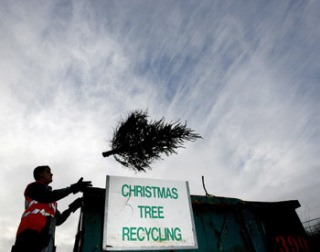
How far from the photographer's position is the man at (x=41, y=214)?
2.59 metres

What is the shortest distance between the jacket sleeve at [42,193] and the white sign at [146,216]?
0.68 meters

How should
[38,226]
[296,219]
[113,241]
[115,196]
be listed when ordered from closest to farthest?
[38,226] → [113,241] → [115,196] → [296,219]

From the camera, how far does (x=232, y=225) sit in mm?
4359

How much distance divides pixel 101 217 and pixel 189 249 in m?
1.52

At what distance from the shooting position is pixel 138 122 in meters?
3.84

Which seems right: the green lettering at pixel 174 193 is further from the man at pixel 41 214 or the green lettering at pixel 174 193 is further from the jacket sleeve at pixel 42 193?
the jacket sleeve at pixel 42 193

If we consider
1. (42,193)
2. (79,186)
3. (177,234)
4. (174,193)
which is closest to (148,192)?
(174,193)

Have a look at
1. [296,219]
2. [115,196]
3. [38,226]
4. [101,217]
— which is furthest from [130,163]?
[296,219]

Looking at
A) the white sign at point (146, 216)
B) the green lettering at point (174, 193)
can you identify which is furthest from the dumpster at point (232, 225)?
the green lettering at point (174, 193)

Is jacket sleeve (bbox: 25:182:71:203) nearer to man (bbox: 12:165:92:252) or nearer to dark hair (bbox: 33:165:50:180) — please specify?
man (bbox: 12:165:92:252)

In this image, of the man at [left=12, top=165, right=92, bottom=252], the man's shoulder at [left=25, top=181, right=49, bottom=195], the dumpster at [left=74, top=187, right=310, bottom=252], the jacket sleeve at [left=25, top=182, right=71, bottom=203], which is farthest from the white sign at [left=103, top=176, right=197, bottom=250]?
the man's shoulder at [left=25, top=181, right=49, bottom=195]

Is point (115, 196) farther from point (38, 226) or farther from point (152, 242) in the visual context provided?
point (38, 226)

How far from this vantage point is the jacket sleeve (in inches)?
117

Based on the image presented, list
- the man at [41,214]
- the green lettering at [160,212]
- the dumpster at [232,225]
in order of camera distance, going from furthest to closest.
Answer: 1. the green lettering at [160,212]
2. the dumpster at [232,225]
3. the man at [41,214]
